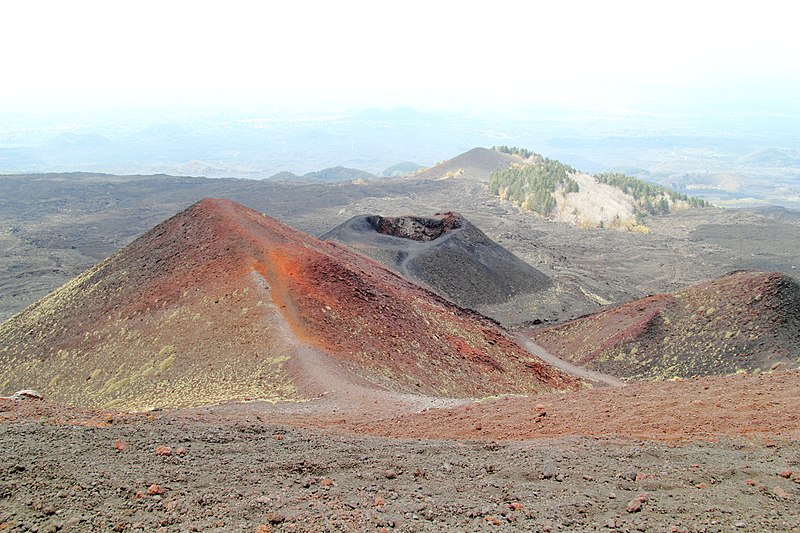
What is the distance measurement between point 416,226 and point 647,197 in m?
71.6

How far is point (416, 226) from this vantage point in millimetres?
61906

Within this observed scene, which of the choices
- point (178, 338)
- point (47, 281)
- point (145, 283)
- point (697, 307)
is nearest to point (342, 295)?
point (178, 338)

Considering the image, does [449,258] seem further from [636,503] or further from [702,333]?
[636,503]

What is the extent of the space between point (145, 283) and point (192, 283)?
11.6ft

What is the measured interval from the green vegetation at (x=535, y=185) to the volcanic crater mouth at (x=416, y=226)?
1904 inches

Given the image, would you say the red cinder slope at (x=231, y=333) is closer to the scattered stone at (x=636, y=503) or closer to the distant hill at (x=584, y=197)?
the scattered stone at (x=636, y=503)

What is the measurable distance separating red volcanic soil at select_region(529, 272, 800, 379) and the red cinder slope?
5.83 meters

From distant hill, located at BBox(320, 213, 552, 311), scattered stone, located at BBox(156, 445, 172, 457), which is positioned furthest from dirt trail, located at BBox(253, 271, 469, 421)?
distant hill, located at BBox(320, 213, 552, 311)

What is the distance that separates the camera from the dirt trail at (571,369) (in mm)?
29516

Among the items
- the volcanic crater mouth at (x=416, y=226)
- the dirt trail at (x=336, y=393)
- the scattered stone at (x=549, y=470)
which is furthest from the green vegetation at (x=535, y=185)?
the scattered stone at (x=549, y=470)

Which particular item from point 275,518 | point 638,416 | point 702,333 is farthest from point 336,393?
point 702,333

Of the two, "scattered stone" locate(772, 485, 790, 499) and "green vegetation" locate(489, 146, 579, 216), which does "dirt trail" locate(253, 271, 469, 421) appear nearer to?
"scattered stone" locate(772, 485, 790, 499)

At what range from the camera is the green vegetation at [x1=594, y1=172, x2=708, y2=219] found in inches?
4417

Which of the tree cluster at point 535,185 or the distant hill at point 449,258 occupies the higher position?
the tree cluster at point 535,185
